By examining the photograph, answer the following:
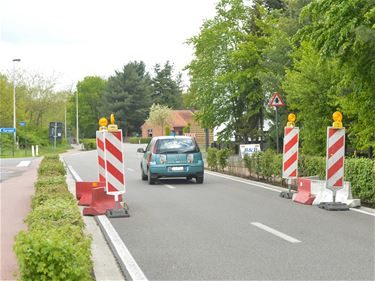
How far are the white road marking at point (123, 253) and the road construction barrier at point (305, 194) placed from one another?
467 cm

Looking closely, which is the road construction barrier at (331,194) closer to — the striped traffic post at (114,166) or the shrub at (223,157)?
the striped traffic post at (114,166)

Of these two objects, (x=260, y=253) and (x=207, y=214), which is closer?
(x=260, y=253)

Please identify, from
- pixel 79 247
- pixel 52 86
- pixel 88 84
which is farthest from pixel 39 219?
pixel 88 84

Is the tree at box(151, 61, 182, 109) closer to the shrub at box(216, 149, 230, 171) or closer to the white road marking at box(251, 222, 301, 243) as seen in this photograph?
the shrub at box(216, 149, 230, 171)

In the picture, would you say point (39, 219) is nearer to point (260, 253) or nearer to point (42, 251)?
point (42, 251)

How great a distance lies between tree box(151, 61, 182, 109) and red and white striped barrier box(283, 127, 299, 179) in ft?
330

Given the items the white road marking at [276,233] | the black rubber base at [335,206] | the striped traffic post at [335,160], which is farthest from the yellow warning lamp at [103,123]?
the black rubber base at [335,206]

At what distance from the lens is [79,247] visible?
4.97m

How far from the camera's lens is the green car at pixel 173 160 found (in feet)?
58.6

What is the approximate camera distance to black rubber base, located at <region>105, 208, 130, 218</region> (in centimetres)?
1070

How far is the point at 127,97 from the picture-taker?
347 feet

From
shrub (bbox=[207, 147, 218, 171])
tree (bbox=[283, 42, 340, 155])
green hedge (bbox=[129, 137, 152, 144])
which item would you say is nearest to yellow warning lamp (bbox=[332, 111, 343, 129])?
tree (bbox=[283, 42, 340, 155])

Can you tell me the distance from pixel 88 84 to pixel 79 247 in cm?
13278

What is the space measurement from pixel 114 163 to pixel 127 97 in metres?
95.6
